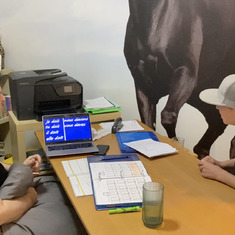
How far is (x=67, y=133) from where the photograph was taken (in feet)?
7.00

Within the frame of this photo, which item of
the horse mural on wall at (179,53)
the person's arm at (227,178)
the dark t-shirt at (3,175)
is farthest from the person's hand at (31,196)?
the horse mural on wall at (179,53)

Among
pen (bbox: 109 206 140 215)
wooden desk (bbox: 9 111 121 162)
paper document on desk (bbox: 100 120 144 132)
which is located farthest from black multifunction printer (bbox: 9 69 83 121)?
pen (bbox: 109 206 140 215)

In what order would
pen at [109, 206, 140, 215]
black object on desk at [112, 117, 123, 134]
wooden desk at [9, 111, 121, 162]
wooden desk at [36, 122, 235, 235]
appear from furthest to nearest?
wooden desk at [9, 111, 121, 162] < black object on desk at [112, 117, 123, 134] < pen at [109, 206, 140, 215] < wooden desk at [36, 122, 235, 235]

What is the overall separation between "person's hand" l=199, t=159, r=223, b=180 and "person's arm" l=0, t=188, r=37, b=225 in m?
0.88

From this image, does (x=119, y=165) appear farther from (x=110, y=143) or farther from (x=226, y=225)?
(x=226, y=225)

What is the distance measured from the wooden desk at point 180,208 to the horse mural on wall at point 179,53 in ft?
2.97

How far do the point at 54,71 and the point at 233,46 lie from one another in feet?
4.63

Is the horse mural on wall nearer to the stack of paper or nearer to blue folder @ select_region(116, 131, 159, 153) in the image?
the stack of paper

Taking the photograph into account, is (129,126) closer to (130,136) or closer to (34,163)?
(130,136)

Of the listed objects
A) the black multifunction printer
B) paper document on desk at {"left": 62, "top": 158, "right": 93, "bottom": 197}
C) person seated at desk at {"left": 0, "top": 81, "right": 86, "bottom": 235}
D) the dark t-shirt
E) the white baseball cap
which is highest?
the white baseball cap

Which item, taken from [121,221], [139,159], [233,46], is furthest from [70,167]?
[233,46]

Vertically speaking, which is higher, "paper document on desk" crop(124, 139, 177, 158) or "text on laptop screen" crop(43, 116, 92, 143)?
"text on laptop screen" crop(43, 116, 92, 143)

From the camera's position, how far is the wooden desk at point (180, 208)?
1.28 meters

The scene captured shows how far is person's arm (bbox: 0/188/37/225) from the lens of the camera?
1.50 m
